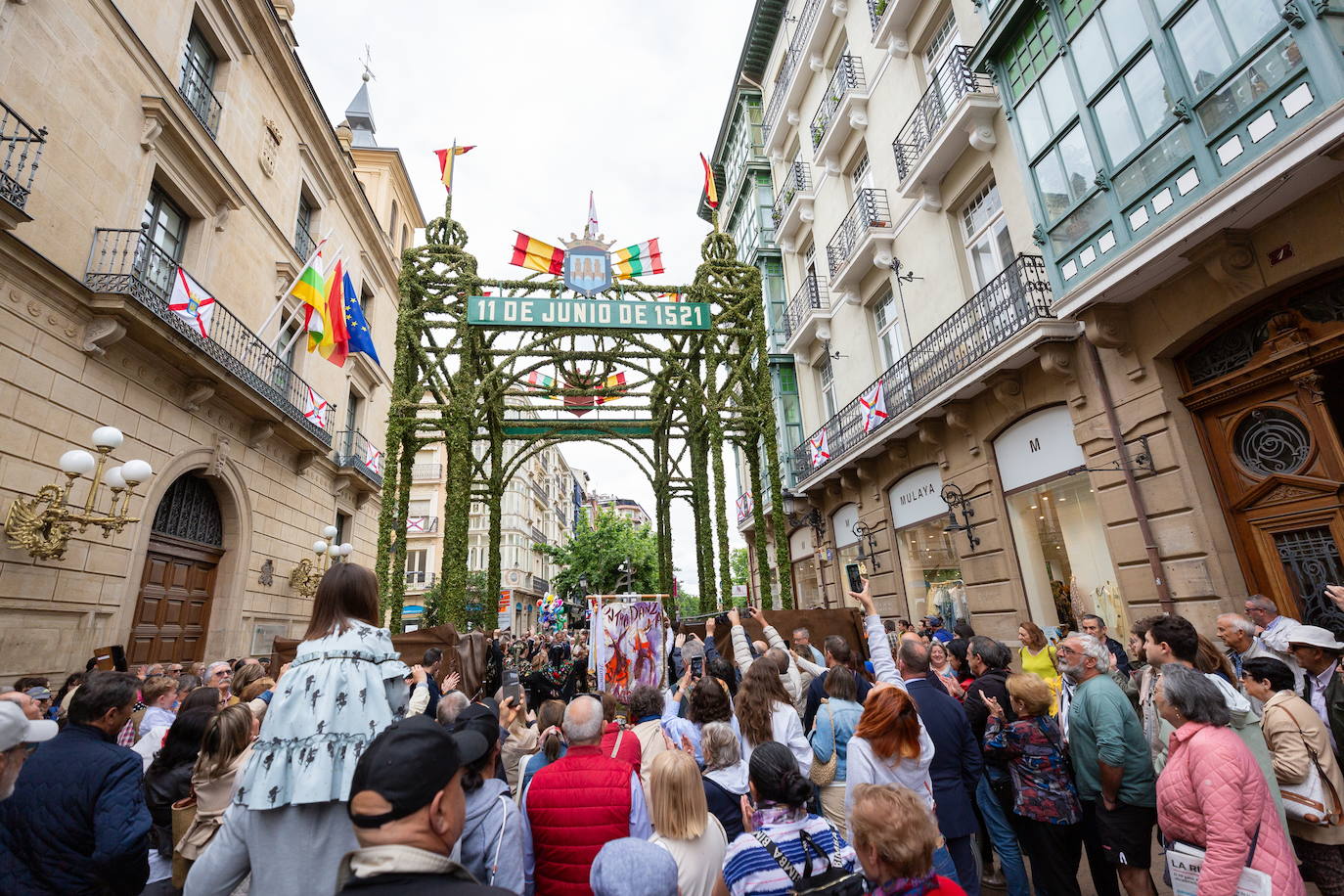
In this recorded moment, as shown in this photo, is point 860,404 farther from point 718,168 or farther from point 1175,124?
point 718,168

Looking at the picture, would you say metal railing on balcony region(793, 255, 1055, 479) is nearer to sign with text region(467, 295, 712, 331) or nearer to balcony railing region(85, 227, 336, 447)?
sign with text region(467, 295, 712, 331)

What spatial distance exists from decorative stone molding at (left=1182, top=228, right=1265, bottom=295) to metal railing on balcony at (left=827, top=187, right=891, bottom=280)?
330 inches

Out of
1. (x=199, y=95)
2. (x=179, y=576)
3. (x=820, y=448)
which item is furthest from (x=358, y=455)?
(x=820, y=448)

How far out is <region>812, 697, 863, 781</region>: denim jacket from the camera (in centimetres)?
385

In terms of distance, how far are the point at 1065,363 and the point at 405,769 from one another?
10.1m

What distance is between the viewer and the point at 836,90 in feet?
56.1

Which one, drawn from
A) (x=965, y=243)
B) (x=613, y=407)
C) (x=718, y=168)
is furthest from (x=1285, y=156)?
(x=718, y=168)

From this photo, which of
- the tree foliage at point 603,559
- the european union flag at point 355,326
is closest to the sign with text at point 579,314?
the european union flag at point 355,326

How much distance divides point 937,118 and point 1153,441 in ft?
25.9

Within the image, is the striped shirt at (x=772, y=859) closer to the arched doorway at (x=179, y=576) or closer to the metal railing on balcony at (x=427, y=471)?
the arched doorway at (x=179, y=576)

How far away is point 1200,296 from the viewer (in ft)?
23.2

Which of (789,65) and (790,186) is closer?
(789,65)

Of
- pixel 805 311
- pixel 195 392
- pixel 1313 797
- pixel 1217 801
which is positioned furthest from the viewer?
pixel 805 311

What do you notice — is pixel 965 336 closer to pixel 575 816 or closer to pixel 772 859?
pixel 772 859
